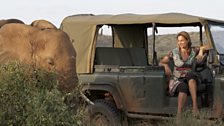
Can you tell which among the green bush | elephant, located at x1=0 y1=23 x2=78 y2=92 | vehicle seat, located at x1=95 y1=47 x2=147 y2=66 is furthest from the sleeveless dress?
the green bush

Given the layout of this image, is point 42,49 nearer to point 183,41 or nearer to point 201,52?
point 183,41

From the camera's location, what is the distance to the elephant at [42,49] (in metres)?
6.80

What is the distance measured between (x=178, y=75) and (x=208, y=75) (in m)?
0.45

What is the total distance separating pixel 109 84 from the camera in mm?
8922

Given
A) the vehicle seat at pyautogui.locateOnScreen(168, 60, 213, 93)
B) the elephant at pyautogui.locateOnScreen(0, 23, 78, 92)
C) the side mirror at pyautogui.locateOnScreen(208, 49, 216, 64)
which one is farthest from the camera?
the vehicle seat at pyautogui.locateOnScreen(168, 60, 213, 93)

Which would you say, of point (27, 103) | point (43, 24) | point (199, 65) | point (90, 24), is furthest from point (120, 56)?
point (27, 103)

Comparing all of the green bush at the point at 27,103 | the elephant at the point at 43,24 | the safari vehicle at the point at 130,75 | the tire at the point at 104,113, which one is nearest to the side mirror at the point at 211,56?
the safari vehicle at the point at 130,75

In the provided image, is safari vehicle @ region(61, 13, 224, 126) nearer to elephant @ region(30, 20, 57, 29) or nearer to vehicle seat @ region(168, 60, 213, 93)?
vehicle seat @ region(168, 60, 213, 93)

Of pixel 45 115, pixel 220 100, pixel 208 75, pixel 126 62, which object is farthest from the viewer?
pixel 126 62

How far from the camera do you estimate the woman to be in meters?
8.43

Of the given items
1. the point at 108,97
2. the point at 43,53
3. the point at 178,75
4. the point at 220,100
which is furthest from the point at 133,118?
the point at 43,53

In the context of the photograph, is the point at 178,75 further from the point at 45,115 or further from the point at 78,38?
the point at 45,115

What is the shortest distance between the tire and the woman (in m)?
1.03

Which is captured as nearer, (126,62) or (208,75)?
(208,75)
